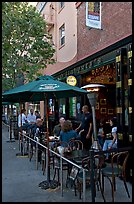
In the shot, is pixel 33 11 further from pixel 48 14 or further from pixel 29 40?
pixel 48 14

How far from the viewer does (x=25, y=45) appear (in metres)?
16.9

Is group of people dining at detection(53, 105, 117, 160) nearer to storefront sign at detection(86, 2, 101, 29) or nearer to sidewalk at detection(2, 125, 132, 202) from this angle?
sidewalk at detection(2, 125, 132, 202)

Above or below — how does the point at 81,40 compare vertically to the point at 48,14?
below

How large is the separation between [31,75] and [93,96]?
930cm

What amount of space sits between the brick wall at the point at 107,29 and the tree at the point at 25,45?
4.29m

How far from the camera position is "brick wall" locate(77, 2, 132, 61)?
8102 mm

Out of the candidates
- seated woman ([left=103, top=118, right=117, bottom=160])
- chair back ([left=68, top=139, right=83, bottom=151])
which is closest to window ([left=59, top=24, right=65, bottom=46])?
seated woman ([left=103, top=118, right=117, bottom=160])

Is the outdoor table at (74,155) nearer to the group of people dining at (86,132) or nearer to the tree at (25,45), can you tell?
the group of people dining at (86,132)

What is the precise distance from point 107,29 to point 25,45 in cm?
843

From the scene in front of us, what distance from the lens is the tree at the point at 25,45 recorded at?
1574 centimetres

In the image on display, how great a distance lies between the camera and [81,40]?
12.4 metres

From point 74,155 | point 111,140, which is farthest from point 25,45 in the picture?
point 74,155

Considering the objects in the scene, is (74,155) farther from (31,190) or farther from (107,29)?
(107,29)

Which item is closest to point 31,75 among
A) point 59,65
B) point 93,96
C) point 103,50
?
point 59,65
